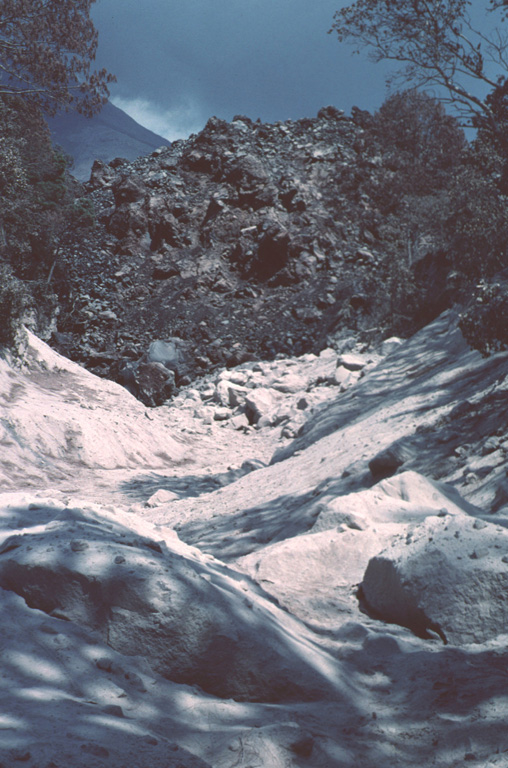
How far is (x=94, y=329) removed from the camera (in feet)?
79.1

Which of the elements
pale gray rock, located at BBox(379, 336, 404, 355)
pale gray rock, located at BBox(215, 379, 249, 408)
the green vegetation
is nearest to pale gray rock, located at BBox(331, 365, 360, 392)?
pale gray rock, located at BBox(379, 336, 404, 355)

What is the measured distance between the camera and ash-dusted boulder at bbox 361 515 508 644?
2572 millimetres

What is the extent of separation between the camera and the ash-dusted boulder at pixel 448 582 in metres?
2.57

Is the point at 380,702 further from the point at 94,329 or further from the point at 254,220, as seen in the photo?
the point at 254,220

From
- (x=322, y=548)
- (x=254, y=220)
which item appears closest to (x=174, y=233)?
(x=254, y=220)

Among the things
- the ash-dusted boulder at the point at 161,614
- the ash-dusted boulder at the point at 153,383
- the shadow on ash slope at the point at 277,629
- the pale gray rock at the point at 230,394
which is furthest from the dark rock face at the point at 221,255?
the ash-dusted boulder at the point at 161,614

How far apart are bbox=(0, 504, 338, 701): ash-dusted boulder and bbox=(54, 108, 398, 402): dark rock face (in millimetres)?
16655

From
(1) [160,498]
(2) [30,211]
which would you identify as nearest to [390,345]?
(1) [160,498]

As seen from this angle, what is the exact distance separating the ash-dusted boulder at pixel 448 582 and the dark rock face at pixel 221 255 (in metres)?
16.2

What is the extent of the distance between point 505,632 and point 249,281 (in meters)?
24.8

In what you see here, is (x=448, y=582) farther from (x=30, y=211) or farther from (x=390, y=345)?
(x=30, y=211)

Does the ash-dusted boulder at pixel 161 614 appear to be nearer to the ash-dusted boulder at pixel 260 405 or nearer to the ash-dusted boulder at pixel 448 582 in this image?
the ash-dusted boulder at pixel 448 582

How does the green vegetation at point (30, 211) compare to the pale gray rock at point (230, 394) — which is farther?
the pale gray rock at point (230, 394)

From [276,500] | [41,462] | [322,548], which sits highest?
[322,548]
